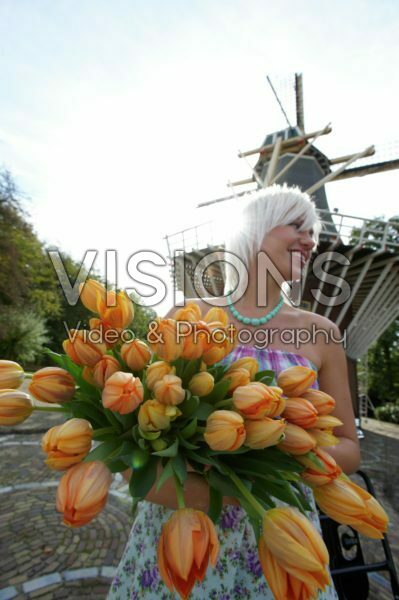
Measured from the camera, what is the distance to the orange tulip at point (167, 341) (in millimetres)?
628

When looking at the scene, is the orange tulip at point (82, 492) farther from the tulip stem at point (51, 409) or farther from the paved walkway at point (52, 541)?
the paved walkway at point (52, 541)

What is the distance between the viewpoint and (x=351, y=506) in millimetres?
557

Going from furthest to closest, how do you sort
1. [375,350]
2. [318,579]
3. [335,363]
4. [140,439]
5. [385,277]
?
[375,350]
[385,277]
[335,363]
[140,439]
[318,579]

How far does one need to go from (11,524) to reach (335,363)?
375cm

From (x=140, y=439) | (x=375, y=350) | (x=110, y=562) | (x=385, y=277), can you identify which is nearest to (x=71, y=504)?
(x=140, y=439)

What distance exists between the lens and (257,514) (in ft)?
1.80

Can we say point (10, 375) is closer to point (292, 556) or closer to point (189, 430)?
point (189, 430)

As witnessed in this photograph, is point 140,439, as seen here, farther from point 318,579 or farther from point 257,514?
point 318,579

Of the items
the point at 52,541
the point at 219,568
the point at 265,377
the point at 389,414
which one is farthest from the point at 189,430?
the point at 389,414

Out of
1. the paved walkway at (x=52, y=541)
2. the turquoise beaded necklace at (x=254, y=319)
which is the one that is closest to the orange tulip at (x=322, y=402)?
the turquoise beaded necklace at (x=254, y=319)

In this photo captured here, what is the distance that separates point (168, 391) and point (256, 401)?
15 cm

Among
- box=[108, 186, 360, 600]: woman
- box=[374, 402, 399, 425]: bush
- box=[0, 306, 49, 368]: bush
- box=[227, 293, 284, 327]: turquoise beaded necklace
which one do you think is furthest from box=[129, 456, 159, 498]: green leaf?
box=[374, 402, 399, 425]: bush

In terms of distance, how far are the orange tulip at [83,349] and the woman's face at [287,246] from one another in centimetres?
109

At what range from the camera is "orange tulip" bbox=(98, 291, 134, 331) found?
0.66m
